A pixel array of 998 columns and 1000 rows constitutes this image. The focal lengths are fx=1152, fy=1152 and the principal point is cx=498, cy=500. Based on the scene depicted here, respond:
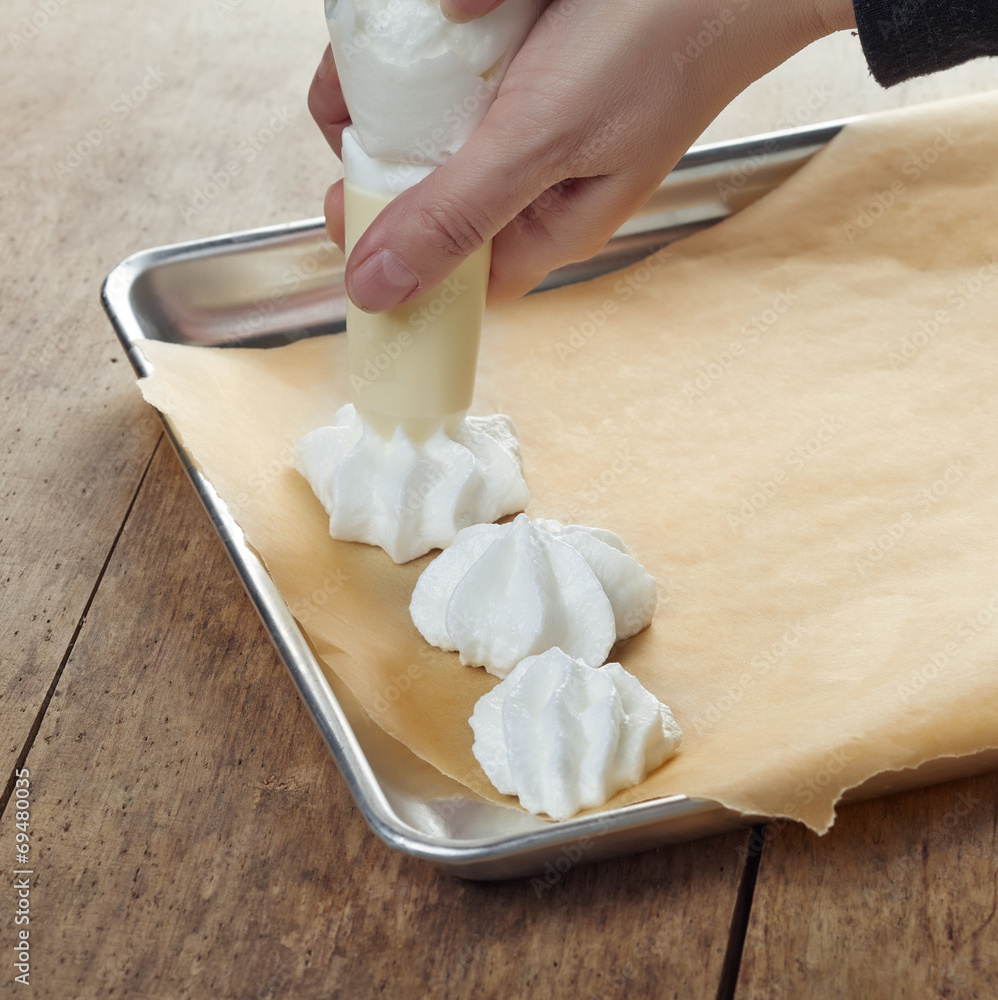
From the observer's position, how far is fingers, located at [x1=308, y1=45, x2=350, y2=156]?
1100mm

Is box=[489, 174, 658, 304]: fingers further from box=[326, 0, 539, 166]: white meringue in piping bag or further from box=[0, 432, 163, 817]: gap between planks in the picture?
box=[0, 432, 163, 817]: gap between planks

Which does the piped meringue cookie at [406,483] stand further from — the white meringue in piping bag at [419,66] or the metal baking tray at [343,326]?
the white meringue in piping bag at [419,66]

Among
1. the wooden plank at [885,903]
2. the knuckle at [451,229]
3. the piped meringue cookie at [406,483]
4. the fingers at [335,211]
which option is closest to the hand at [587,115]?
the knuckle at [451,229]

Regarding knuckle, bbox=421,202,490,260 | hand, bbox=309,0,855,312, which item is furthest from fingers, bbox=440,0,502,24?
knuckle, bbox=421,202,490,260

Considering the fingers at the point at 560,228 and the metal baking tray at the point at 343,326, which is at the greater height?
the fingers at the point at 560,228

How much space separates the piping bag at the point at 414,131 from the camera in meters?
0.82

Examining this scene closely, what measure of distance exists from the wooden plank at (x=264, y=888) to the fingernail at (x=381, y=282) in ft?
0.99

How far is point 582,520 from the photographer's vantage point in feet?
3.43

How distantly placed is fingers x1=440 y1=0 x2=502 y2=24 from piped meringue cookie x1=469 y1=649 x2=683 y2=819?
0.45 metres

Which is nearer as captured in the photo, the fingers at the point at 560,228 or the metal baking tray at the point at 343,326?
the metal baking tray at the point at 343,326

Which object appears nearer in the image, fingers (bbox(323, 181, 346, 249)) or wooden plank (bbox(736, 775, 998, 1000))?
wooden plank (bbox(736, 775, 998, 1000))

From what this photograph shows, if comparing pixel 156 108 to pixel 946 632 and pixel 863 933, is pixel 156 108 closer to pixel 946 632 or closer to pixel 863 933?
pixel 946 632

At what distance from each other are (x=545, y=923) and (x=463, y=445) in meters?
0.47

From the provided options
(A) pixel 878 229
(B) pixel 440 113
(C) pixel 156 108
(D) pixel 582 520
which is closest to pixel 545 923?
(D) pixel 582 520
